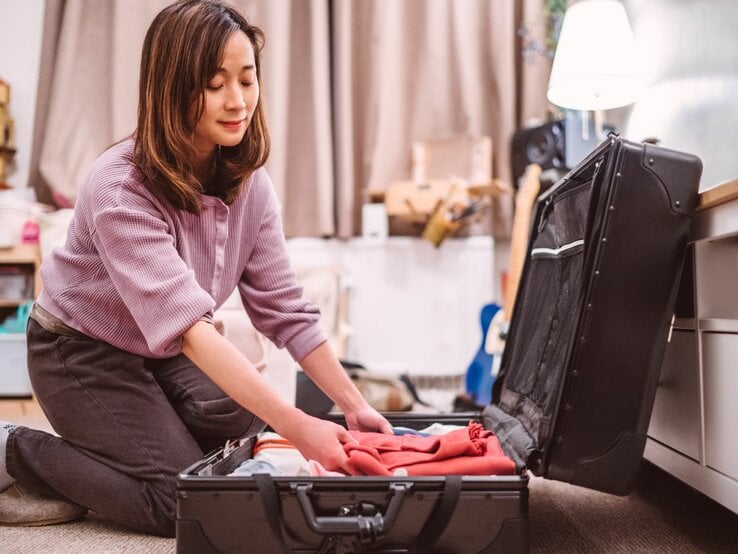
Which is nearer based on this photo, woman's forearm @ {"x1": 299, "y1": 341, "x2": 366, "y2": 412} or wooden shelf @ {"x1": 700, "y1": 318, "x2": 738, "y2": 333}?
wooden shelf @ {"x1": 700, "y1": 318, "x2": 738, "y2": 333}

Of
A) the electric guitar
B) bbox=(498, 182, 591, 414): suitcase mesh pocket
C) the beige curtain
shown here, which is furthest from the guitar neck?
bbox=(498, 182, 591, 414): suitcase mesh pocket

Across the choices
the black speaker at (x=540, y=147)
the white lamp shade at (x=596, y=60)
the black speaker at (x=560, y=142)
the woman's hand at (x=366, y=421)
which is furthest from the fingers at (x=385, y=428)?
the black speaker at (x=540, y=147)

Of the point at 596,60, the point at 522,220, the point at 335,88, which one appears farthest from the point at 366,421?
the point at 335,88

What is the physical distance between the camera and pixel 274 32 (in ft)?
8.93

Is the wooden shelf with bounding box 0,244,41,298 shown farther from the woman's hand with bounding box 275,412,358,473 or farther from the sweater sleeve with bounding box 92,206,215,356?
the woman's hand with bounding box 275,412,358,473

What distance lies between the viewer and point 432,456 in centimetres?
86

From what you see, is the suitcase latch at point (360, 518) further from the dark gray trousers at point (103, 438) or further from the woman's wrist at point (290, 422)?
the dark gray trousers at point (103, 438)

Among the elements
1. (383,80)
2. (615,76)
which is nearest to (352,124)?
(383,80)

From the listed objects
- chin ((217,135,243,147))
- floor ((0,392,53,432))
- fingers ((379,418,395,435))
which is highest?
chin ((217,135,243,147))

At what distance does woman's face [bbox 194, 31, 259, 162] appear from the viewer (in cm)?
96

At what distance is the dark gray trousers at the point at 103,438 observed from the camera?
1.03m

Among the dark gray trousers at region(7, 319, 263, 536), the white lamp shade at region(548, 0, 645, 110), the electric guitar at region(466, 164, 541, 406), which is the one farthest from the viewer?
the electric guitar at region(466, 164, 541, 406)

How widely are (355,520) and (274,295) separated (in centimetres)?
57

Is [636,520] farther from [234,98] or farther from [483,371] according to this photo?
[483,371]
